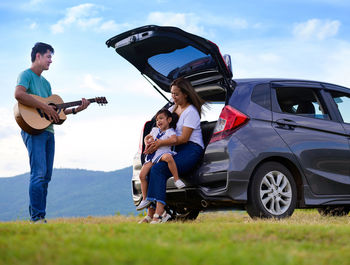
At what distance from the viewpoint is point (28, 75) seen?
20.8ft

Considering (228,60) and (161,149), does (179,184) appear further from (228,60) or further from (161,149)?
(228,60)

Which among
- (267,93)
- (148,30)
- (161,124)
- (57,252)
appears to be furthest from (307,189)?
(57,252)

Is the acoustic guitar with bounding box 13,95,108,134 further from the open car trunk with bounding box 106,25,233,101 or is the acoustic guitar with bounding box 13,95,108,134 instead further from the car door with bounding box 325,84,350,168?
the car door with bounding box 325,84,350,168

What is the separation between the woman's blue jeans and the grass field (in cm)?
115

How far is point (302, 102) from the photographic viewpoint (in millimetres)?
6398

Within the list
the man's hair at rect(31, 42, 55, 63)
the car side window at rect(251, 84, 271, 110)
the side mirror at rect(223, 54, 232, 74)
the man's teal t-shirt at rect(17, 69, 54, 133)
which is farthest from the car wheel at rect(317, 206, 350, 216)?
the man's hair at rect(31, 42, 55, 63)

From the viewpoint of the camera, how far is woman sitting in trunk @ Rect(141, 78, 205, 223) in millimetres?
5488

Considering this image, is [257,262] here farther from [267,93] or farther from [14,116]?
[14,116]

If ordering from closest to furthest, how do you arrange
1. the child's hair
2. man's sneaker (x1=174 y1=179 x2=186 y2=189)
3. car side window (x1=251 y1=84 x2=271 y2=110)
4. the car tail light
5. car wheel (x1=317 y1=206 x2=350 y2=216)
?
the car tail light < man's sneaker (x1=174 y1=179 x2=186 y2=189) < car side window (x1=251 y1=84 x2=271 y2=110) < the child's hair < car wheel (x1=317 y1=206 x2=350 y2=216)

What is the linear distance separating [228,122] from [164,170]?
939 millimetres

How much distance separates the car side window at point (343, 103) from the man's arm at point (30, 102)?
387 cm

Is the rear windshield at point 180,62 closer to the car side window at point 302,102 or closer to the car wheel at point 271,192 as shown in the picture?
the car side window at point 302,102

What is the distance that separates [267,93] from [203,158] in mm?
1130

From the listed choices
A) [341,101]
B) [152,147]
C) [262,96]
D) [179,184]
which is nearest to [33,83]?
[152,147]
